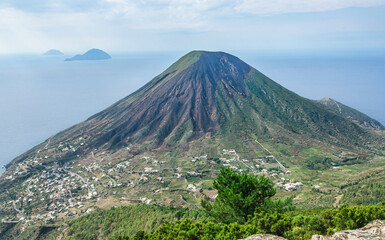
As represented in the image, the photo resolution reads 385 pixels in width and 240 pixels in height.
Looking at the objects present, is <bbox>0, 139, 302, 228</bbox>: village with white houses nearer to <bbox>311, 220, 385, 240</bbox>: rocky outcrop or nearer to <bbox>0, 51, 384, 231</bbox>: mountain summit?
<bbox>0, 51, 384, 231</bbox>: mountain summit

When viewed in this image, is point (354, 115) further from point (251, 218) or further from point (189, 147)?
point (251, 218)

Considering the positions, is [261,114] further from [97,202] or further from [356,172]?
[97,202]

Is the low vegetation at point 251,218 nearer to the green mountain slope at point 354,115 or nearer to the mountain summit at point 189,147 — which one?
the mountain summit at point 189,147

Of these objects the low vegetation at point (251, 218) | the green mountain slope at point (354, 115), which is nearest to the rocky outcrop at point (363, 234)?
the low vegetation at point (251, 218)

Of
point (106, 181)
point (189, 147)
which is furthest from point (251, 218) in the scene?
point (189, 147)

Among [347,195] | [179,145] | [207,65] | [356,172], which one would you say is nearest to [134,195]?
[179,145]
